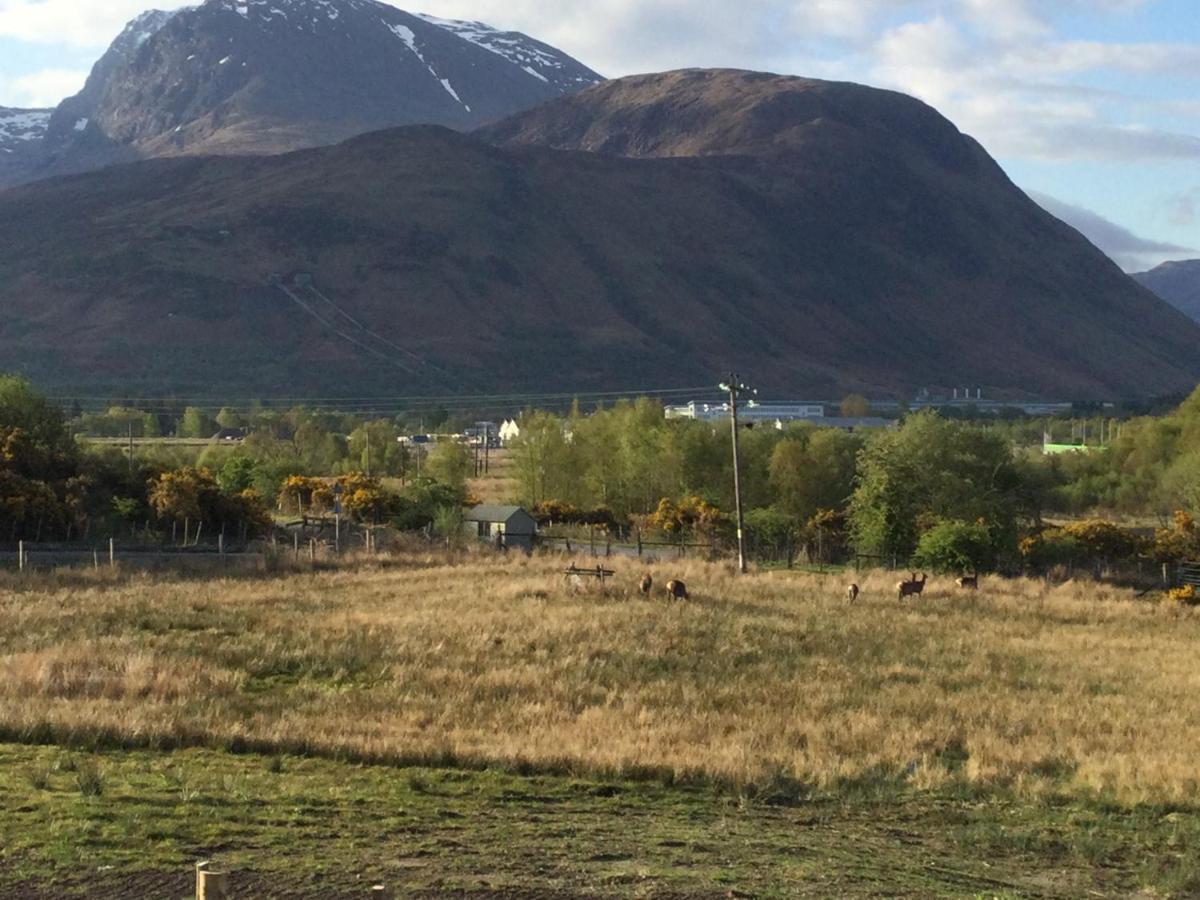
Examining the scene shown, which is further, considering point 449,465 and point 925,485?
point 449,465

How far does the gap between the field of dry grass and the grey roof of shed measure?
19.1 meters

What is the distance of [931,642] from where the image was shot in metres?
32.1

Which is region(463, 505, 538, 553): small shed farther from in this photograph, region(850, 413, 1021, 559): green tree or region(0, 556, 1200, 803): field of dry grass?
region(0, 556, 1200, 803): field of dry grass

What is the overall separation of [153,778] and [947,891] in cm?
786

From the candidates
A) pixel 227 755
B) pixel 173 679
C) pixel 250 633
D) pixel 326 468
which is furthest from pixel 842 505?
pixel 227 755

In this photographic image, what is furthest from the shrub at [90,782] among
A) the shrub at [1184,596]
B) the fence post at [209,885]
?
the shrub at [1184,596]

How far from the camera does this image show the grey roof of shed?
6050 cm

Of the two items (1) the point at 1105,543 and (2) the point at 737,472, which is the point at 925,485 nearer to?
(1) the point at 1105,543

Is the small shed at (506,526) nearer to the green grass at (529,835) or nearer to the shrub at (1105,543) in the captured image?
the shrub at (1105,543)

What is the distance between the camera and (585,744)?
18.3 metres

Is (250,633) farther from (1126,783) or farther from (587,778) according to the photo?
(1126,783)

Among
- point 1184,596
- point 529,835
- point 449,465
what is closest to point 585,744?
point 529,835

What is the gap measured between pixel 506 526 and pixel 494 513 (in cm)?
131

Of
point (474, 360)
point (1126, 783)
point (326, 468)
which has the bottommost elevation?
point (1126, 783)
